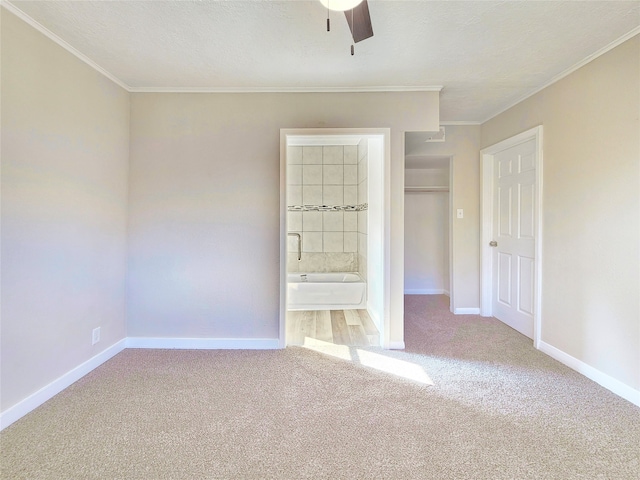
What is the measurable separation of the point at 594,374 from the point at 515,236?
1.45 m

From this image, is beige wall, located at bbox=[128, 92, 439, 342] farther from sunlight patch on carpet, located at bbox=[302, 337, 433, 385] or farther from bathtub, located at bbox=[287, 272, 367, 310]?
bathtub, located at bbox=[287, 272, 367, 310]

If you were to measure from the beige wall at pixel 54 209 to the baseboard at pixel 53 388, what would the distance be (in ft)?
0.12

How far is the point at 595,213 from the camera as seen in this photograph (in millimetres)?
2182

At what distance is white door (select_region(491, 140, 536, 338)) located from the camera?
2992mm

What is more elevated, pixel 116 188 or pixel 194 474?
pixel 116 188

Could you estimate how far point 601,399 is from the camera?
6.40ft

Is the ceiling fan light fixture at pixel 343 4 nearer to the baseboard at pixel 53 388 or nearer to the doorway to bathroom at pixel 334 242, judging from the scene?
the doorway to bathroom at pixel 334 242

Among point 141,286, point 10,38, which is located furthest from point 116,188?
point 10,38

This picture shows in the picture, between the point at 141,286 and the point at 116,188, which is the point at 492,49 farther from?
the point at 141,286

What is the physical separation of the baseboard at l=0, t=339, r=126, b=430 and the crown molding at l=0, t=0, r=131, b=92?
7.45ft

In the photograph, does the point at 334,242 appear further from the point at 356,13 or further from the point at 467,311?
the point at 356,13

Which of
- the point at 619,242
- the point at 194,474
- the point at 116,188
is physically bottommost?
the point at 194,474

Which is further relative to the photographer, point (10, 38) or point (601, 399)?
point (601, 399)

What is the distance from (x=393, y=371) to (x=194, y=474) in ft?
4.92
